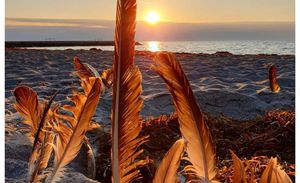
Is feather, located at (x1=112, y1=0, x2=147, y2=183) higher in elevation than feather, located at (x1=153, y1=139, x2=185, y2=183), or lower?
higher

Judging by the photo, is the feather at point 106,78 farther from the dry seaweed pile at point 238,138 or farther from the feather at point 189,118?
the feather at point 189,118

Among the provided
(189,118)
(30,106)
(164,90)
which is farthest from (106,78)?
(164,90)

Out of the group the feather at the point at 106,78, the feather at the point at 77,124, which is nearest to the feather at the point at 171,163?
the feather at the point at 77,124

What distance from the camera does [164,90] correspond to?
4.32 meters

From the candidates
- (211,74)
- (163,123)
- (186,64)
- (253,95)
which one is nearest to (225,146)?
(163,123)

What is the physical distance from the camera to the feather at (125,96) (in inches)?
30.7

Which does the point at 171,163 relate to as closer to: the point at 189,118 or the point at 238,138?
the point at 189,118

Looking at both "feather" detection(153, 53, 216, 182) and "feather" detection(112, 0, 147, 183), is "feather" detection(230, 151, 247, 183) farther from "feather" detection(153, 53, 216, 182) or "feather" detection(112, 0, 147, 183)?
"feather" detection(112, 0, 147, 183)

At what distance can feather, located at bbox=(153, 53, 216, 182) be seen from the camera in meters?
0.88

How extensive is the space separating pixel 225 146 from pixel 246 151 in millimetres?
148

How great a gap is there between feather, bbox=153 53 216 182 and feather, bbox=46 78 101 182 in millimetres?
152

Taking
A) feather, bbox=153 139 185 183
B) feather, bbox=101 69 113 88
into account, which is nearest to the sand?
feather, bbox=101 69 113 88

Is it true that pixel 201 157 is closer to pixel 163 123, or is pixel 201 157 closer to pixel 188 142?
pixel 188 142

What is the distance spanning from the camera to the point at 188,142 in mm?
933
